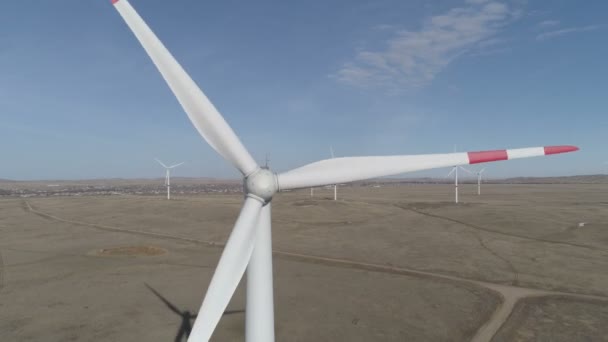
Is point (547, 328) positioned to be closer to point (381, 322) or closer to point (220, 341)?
point (381, 322)

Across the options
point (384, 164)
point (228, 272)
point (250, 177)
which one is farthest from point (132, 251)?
point (384, 164)

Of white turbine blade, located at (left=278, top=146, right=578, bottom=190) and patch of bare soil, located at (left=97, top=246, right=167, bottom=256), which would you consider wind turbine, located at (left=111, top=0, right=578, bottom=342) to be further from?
patch of bare soil, located at (left=97, top=246, right=167, bottom=256)

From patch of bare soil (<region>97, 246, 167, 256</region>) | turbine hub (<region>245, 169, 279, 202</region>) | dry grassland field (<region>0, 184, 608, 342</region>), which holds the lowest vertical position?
dry grassland field (<region>0, 184, 608, 342</region>)

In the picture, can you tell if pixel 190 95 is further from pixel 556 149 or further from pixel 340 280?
pixel 340 280

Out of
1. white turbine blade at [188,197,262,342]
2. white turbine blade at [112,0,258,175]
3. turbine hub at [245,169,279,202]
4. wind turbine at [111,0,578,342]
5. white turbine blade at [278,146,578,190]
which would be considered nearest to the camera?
white turbine blade at [188,197,262,342]

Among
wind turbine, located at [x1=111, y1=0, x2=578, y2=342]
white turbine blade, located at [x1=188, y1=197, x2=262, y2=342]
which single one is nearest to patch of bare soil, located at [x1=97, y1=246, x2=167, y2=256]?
wind turbine, located at [x1=111, y1=0, x2=578, y2=342]

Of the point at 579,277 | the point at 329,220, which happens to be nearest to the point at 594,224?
the point at 579,277
